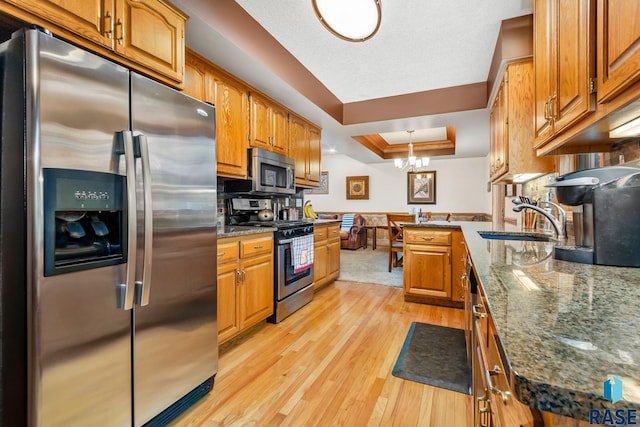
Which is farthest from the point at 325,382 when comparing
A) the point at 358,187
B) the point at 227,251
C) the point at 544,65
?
the point at 358,187

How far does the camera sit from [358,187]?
327 inches

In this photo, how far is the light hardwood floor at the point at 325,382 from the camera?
1584 millimetres

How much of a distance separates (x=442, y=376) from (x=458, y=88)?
2956 millimetres

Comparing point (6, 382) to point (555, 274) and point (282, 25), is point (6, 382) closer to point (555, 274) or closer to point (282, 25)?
Answer: point (555, 274)

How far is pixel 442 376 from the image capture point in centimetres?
195

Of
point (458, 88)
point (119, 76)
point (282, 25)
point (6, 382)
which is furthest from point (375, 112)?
point (6, 382)

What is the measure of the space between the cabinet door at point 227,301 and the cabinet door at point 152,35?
1.31m

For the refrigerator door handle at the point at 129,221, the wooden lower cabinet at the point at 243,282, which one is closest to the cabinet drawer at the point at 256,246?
the wooden lower cabinet at the point at 243,282

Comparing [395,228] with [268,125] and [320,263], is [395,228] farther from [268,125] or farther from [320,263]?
[268,125]

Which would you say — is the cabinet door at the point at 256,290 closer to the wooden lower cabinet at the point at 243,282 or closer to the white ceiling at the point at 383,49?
the wooden lower cabinet at the point at 243,282

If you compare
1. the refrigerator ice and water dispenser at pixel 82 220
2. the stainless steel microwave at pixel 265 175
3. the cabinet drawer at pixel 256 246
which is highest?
the stainless steel microwave at pixel 265 175

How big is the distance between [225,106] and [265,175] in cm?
76

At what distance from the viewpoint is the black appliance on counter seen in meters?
1.00

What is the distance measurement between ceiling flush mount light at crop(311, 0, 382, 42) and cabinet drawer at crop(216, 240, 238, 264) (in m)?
1.61
